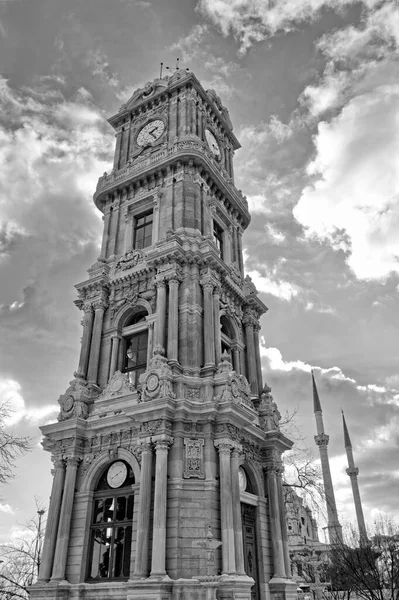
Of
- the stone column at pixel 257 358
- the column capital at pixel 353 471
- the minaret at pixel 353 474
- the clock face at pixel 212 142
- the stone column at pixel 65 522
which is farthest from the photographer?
the column capital at pixel 353 471

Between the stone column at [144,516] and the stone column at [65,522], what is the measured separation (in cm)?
378

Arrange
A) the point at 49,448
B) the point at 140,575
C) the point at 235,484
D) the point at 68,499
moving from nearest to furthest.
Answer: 1. the point at 140,575
2. the point at 235,484
3. the point at 68,499
4. the point at 49,448

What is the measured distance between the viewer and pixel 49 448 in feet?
75.8

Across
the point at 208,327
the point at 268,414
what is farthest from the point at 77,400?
the point at 268,414

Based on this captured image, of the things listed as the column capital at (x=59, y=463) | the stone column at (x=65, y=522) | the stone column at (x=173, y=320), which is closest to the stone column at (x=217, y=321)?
the stone column at (x=173, y=320)

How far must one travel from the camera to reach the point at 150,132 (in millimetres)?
34250

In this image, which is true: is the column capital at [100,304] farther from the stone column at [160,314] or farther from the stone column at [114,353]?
the stone column at [160,314]

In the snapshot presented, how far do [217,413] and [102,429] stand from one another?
215 inches

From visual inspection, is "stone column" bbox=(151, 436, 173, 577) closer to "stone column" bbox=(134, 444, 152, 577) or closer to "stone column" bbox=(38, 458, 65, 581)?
"stone column" bbox=(134, 444, 152, 577)

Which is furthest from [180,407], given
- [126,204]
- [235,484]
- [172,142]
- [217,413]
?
[172,142]

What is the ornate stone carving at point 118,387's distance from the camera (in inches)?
909

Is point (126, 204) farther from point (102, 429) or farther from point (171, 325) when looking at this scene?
point (102, 429)

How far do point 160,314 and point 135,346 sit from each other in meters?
2.88

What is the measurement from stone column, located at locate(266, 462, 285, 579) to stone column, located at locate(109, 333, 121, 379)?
355 inches
